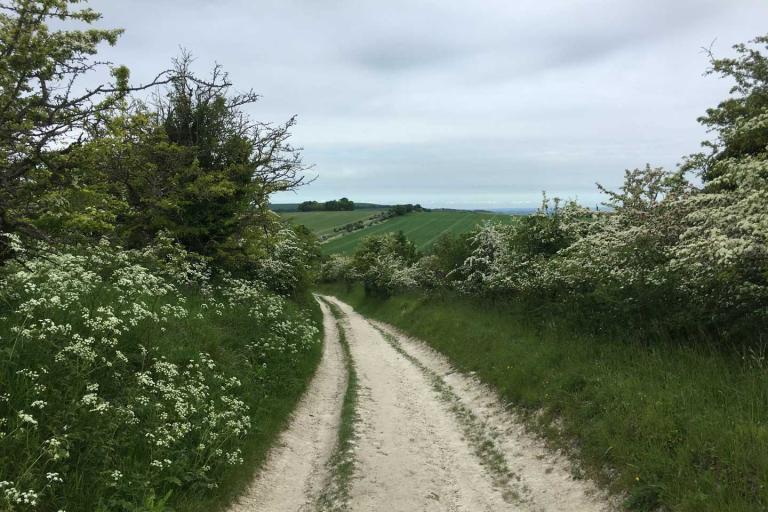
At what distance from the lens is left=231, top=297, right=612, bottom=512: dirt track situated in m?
6.30

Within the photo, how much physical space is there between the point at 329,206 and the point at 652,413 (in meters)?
167

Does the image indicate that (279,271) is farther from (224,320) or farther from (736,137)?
(736,137)

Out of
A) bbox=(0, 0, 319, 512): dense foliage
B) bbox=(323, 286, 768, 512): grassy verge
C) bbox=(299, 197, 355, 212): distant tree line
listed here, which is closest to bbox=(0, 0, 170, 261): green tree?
bbox=(0, 0, 319, 512): dense foliage

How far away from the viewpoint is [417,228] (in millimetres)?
114562

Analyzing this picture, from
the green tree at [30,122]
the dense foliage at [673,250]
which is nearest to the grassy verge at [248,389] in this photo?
the green tree at [30,122]

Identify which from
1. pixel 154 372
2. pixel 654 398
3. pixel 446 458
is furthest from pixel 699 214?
pixel 154 372

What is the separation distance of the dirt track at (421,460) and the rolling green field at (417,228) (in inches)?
3136

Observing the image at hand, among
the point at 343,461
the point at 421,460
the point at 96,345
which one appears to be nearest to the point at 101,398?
the point at 96,345

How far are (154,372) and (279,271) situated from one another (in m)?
12.9

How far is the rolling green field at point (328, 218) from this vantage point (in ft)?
423

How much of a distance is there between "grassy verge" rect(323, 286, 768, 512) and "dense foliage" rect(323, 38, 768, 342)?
0.74 meters

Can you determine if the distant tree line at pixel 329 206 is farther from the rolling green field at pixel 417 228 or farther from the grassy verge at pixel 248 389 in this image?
the grassy verge at pixel 248 389

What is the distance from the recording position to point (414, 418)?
1016 cm

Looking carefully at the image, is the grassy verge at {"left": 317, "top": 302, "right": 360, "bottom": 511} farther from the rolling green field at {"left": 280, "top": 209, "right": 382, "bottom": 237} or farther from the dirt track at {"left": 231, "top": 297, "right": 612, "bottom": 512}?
the rolling green field at {"left": 280, "top": 209, "right": 382, "bottom": 237}
